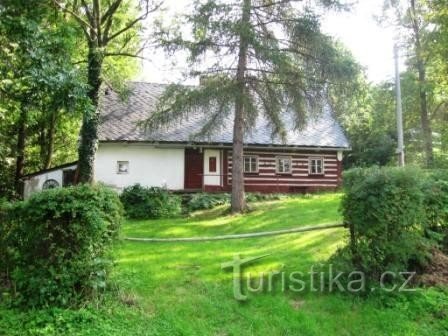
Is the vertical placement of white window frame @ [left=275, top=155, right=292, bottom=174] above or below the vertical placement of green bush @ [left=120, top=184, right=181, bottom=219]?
above

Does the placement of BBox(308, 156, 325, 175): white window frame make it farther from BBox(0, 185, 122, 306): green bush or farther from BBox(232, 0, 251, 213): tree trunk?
BBox(0, 185, 122, 306): green bush

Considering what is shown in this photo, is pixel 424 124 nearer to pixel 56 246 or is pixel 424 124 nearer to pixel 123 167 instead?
pixel 123 167

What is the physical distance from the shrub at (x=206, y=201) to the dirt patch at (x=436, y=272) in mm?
11242

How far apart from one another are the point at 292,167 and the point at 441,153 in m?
8.38

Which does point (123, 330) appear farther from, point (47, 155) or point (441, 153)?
point (441, 153)

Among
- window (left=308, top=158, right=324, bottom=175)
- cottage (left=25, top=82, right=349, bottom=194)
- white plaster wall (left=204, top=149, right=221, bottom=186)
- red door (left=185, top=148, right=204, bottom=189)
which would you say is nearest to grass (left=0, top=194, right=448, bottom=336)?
cottage (left=25, top=82, right=349, bottom=194)

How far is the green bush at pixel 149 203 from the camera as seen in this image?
54.7 ft

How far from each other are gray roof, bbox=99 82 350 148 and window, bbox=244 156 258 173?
1.27 m

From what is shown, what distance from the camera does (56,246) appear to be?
18.2 feet

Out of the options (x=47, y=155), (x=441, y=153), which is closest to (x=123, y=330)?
(x=47, y=155)

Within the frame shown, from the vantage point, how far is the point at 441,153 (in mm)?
23984

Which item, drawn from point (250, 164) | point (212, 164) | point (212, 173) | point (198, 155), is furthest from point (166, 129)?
point (250, 164)

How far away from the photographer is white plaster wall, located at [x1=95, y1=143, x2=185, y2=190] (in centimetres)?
2073

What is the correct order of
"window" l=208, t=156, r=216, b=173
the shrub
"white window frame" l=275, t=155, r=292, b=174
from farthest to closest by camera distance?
1. "white window frame" l=275, t=155, r=292, b=174
2. "window" l=208, t=156, r=216, b=173
3. the shrub
